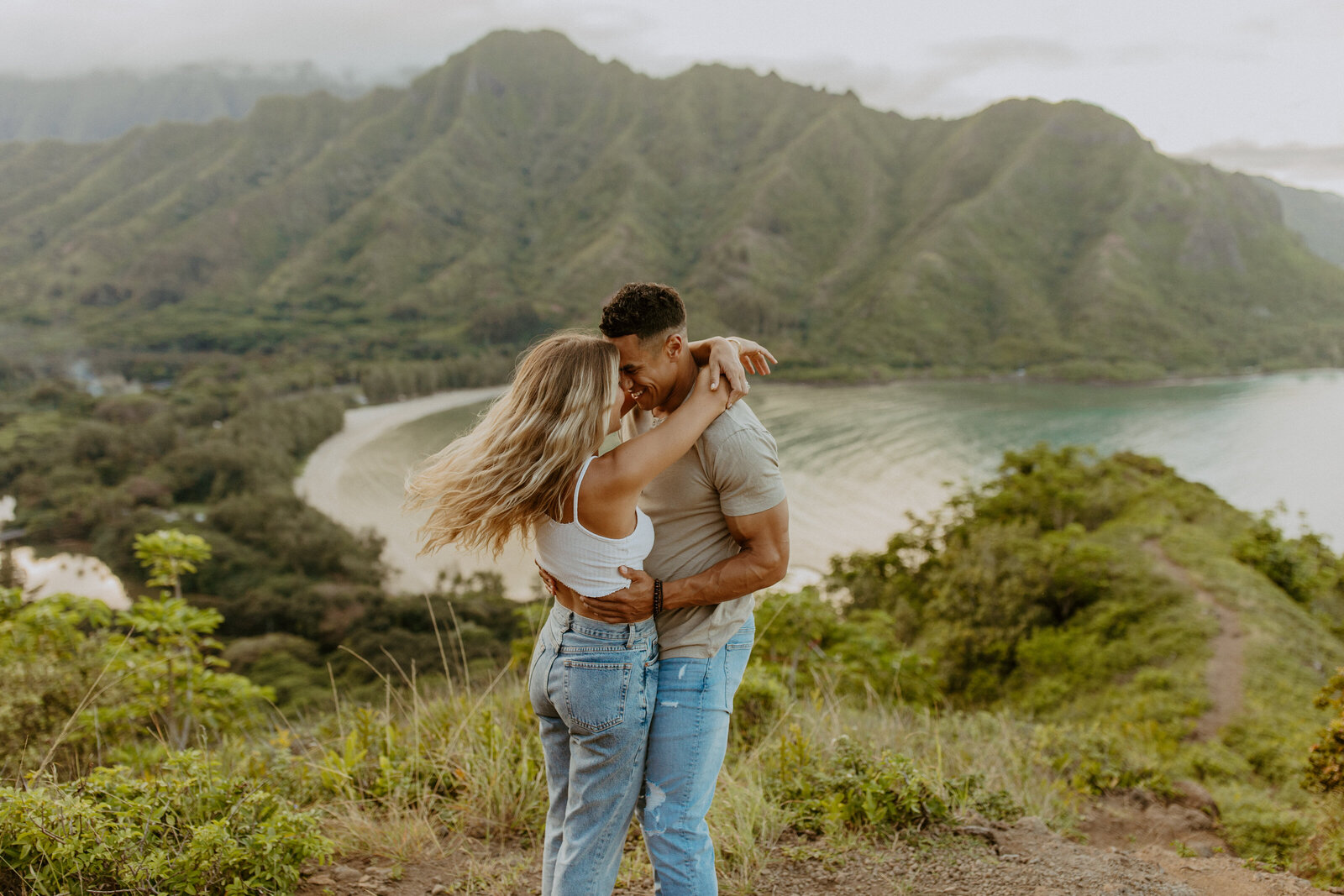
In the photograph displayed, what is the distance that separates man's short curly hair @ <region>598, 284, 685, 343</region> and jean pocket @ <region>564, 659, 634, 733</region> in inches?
35.7

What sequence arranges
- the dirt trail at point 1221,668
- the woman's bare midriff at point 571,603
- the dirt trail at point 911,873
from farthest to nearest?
1. the dirt trail at point 1221,668
2. the dirt trail at point 911,873
3. the woman's bare midriff at point 571,603

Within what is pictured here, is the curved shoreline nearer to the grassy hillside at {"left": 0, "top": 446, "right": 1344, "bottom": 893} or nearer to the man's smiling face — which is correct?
the grassy hillside at {"left": 0, "top": 446, "right": 1344, "bottom": 893}

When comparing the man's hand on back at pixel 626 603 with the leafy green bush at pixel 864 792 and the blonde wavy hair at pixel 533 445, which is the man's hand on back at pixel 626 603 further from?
the leafy green bush at pixel 864 792

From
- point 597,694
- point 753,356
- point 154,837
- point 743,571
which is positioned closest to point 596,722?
point 597,694

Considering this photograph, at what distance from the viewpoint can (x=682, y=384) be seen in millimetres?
2184

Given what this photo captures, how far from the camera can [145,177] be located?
148m

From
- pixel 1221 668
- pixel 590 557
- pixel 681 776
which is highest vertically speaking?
pixel 590 557

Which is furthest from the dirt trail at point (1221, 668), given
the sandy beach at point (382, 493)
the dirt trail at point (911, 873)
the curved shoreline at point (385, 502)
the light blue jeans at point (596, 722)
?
the sandy beach at point (382, 493)

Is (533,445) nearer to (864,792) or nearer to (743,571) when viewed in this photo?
(743,571)

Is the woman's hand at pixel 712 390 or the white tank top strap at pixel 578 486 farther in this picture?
the woman's hand at pixel 712 390

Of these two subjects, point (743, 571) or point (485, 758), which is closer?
point (743, 571)

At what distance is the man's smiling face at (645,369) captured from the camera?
2066 millimetres

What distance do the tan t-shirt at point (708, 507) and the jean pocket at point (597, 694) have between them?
18cm

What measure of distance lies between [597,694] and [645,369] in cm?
90
